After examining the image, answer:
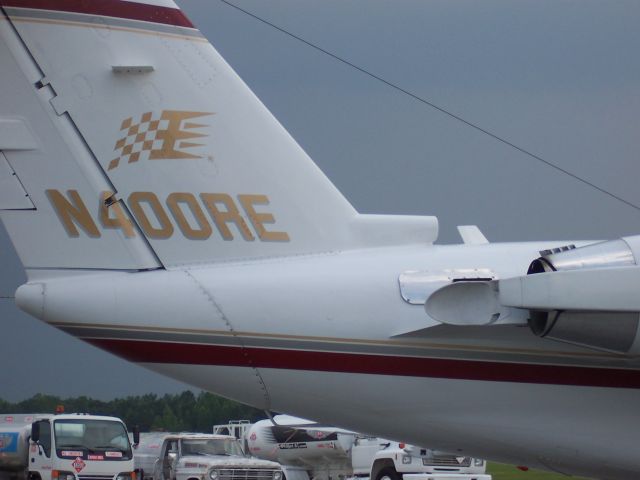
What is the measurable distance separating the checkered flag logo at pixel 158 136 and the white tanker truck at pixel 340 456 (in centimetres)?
1387

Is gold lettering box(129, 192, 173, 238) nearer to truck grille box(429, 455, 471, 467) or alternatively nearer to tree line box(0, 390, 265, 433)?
truck grille box(429, 455, 471, 467)

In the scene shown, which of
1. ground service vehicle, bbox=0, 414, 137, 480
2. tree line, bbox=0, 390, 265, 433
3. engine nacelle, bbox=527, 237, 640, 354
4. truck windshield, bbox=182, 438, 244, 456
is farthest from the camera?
tree line, bbox=0, 390, 265, 433

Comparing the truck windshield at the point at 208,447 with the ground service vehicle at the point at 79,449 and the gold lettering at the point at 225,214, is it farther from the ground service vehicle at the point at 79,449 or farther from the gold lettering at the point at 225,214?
the gold lettering at the point at 225,214

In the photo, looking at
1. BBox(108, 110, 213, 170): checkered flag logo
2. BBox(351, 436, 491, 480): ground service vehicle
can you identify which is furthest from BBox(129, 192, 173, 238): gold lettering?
BBox(351, 436, 491, 480): ground service vehicle

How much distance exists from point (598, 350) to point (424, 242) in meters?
1.63

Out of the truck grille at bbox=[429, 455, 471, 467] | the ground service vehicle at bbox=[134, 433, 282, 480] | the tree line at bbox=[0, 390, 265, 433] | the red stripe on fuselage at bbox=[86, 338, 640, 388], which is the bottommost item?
the red stripe on fuselage at bbox=[86, 338, 640, 388]

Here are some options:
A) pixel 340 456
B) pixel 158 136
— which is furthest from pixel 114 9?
pixel 340 456

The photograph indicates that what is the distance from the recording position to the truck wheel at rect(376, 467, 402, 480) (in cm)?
2309

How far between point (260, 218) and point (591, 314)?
251 centimetres

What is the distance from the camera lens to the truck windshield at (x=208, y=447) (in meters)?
24.4

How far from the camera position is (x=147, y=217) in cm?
840

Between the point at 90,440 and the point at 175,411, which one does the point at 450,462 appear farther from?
the point at 175,411

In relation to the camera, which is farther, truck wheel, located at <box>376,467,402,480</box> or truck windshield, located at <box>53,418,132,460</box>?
truck wheel, located at <box>376,467,402,480</box>

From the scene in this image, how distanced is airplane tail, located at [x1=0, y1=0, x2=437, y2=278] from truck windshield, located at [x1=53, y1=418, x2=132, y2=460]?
1440 centimetres
